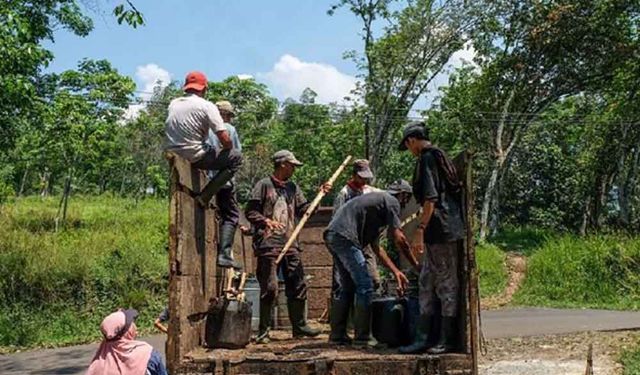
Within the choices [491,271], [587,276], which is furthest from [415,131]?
[491,271]

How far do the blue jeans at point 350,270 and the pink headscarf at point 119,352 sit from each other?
1595mm

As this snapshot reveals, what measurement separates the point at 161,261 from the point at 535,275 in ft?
29.1

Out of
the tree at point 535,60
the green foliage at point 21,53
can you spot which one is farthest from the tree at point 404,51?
the green foliage at point 21,53

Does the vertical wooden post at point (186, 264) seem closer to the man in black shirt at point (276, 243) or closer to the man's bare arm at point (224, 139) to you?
the man's bare arm at point (224, 139)

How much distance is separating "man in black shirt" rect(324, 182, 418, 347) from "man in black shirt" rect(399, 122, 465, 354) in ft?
1.69

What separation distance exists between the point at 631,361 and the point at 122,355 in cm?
608

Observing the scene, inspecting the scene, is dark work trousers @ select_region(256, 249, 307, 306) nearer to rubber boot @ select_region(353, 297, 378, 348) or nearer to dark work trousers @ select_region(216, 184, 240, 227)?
dark work trousers @ select_region(216, 184, 240, 227)

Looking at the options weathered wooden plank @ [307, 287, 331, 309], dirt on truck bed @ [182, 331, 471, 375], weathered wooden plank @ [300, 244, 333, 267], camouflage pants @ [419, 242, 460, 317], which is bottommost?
dirt on truck bed @ [182, 331, 471, 375]

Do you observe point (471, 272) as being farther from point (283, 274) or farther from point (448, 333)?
point (283, 274)

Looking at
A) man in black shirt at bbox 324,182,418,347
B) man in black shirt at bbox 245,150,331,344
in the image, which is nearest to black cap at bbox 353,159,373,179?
man in black shirt at bbox 245,150,331,344

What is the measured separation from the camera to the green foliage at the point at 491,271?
18125 mm

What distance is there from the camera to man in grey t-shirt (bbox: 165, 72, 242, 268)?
5.43 meters

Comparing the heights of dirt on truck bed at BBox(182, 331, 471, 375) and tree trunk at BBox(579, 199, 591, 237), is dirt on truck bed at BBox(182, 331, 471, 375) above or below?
below

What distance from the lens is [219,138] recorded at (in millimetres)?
5508
